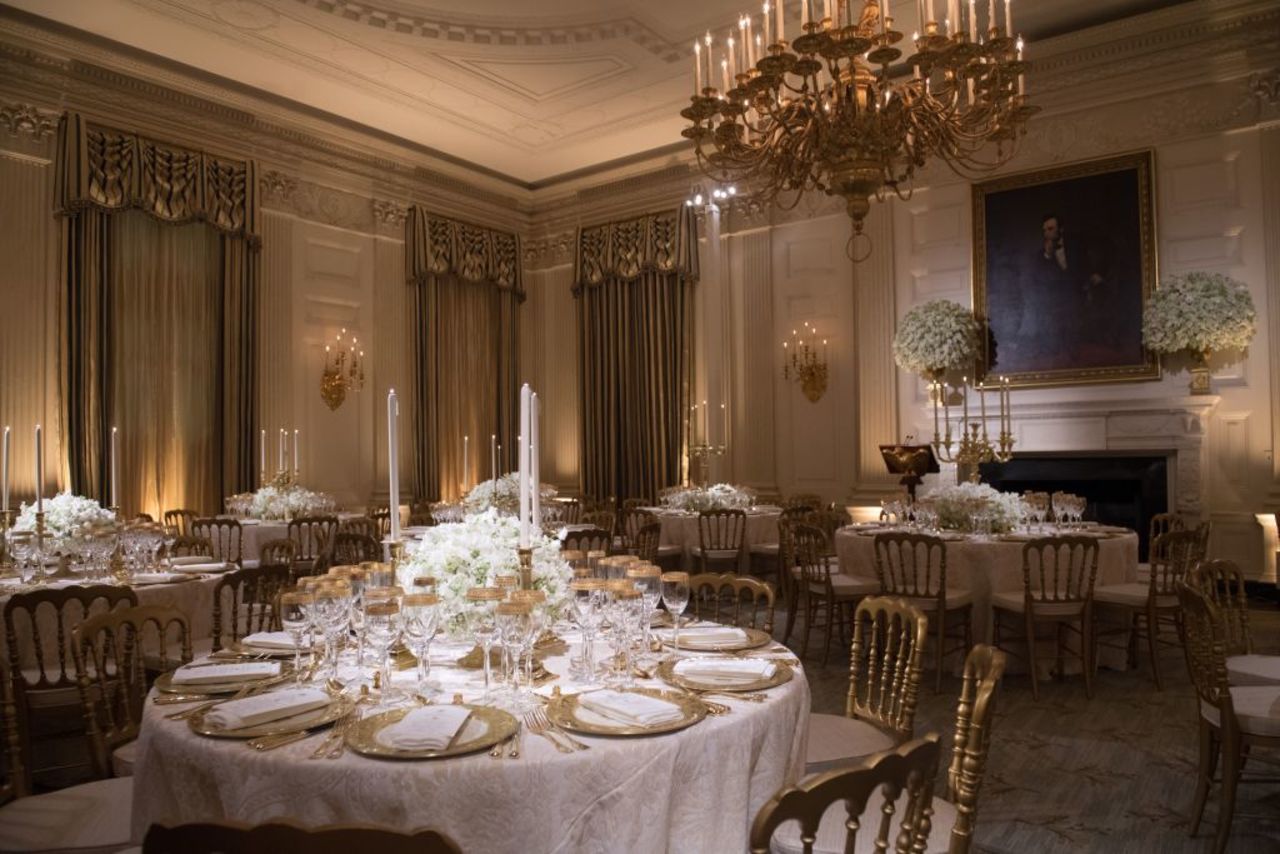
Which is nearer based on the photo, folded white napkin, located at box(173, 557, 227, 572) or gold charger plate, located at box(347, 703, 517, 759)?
gold charger plate, located at box(347, 703, 517, 759)

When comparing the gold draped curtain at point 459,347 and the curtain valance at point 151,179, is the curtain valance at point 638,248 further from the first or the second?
the curtain valance at point 151,179

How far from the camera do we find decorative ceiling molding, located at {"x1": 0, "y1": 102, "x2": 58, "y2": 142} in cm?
751

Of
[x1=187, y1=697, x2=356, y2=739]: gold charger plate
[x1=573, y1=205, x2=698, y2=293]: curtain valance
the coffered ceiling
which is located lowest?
[x1=187, y1=697, x2=356, y2=739]: gold charger plate

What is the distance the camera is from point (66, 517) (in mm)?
5199

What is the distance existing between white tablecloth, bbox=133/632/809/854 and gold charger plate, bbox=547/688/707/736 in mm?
19

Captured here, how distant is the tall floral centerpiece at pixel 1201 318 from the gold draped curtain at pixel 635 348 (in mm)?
5133

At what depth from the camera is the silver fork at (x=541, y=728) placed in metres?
1.78

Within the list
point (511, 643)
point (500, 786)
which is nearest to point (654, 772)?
point (500, 786)

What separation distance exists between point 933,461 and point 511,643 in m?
6.55

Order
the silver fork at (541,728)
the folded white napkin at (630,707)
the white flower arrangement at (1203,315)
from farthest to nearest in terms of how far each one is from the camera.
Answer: the white flower arrangement at (1203,315), the folded white napkin at (630,707), the silver fork at (541,728)

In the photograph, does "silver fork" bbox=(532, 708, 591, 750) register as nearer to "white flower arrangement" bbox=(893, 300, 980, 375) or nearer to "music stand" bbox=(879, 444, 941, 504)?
"music stand" bbox=(879, 444, 941, 504)

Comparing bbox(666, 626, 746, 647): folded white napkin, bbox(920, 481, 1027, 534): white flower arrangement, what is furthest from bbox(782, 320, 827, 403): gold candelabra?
bbox(666, 626, 746, 647): folded white napkin

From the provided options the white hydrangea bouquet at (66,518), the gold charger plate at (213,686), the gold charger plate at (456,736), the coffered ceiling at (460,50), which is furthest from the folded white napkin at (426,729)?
the coffered ceiling at (460,50)

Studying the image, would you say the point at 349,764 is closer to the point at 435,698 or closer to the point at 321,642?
the point at 435,698
